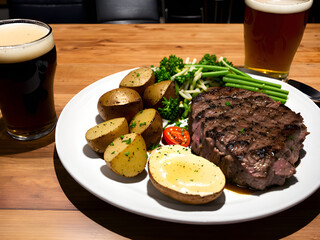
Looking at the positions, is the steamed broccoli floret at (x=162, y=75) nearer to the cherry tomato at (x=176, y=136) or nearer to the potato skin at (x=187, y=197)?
the cherry tomato at (x=176, y=136)

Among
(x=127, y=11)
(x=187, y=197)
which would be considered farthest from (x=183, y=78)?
(x=127, y=11)

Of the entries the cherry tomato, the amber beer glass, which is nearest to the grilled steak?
the cherry tomato

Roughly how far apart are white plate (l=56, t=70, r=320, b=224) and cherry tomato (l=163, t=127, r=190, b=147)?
1.31ft

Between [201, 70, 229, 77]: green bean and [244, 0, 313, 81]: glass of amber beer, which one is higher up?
[244, 0, 313, 81]: glass of amber beer

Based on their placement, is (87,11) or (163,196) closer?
(163,196)

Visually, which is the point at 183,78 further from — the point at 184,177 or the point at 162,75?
the point at 184,177

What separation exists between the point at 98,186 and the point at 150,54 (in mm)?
1933

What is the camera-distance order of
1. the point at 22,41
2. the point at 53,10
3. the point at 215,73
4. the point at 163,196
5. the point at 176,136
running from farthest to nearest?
1. the point at 53,10
2. the point at 215,73
3. the point at 176,136
4. the point at 22,41
5. the point at 163,196

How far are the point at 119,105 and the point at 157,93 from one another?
35 centimetres

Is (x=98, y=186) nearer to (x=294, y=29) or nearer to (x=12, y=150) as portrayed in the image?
(x=12, y=150)

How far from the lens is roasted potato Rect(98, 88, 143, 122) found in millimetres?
1938

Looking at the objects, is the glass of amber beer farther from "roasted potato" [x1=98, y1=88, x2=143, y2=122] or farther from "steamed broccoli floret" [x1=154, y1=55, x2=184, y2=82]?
"roasted potato" [x1=98, y1=88, x2=143, y2=122]

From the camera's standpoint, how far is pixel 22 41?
1.84 metres

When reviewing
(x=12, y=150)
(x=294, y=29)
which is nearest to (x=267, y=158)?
(x=294, y=29)
